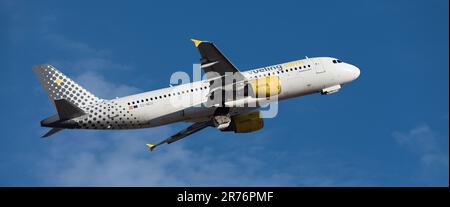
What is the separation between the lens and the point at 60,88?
205 ft

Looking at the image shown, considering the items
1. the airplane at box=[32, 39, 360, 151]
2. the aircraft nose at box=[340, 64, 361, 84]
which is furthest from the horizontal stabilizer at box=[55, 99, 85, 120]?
the aircraft nose at box=[340, 64, 361, 84]

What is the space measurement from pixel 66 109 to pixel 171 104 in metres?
9.12

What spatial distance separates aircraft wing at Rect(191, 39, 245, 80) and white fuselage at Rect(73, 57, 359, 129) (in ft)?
6.99

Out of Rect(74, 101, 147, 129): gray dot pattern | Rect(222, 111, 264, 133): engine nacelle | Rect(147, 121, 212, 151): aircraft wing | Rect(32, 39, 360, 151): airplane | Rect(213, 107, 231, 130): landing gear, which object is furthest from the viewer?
Rect(222, 111, 264, 133): engine nacelle

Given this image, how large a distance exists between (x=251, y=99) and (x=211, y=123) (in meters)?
6.86

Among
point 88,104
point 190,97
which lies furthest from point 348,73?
point 88,104

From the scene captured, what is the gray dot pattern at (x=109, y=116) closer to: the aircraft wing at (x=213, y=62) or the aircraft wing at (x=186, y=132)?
the aircraft wing at (x=186, y=132)

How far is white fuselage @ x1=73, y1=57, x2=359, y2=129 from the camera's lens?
200ft

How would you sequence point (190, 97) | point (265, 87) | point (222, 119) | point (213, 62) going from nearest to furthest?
point (213, 62)
point (265, 87)
point (190, 97)
point (222, 119)

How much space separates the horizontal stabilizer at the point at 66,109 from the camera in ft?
190

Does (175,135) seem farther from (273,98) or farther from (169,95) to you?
(273,98)

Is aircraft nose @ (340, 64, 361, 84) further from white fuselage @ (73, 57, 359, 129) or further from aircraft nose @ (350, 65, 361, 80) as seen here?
white fuselage @ (73, 57, 359, 129)

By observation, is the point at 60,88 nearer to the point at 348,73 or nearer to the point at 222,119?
the point at 222,119

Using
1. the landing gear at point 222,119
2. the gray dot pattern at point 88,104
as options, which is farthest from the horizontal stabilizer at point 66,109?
the landing gear at point 222,119
